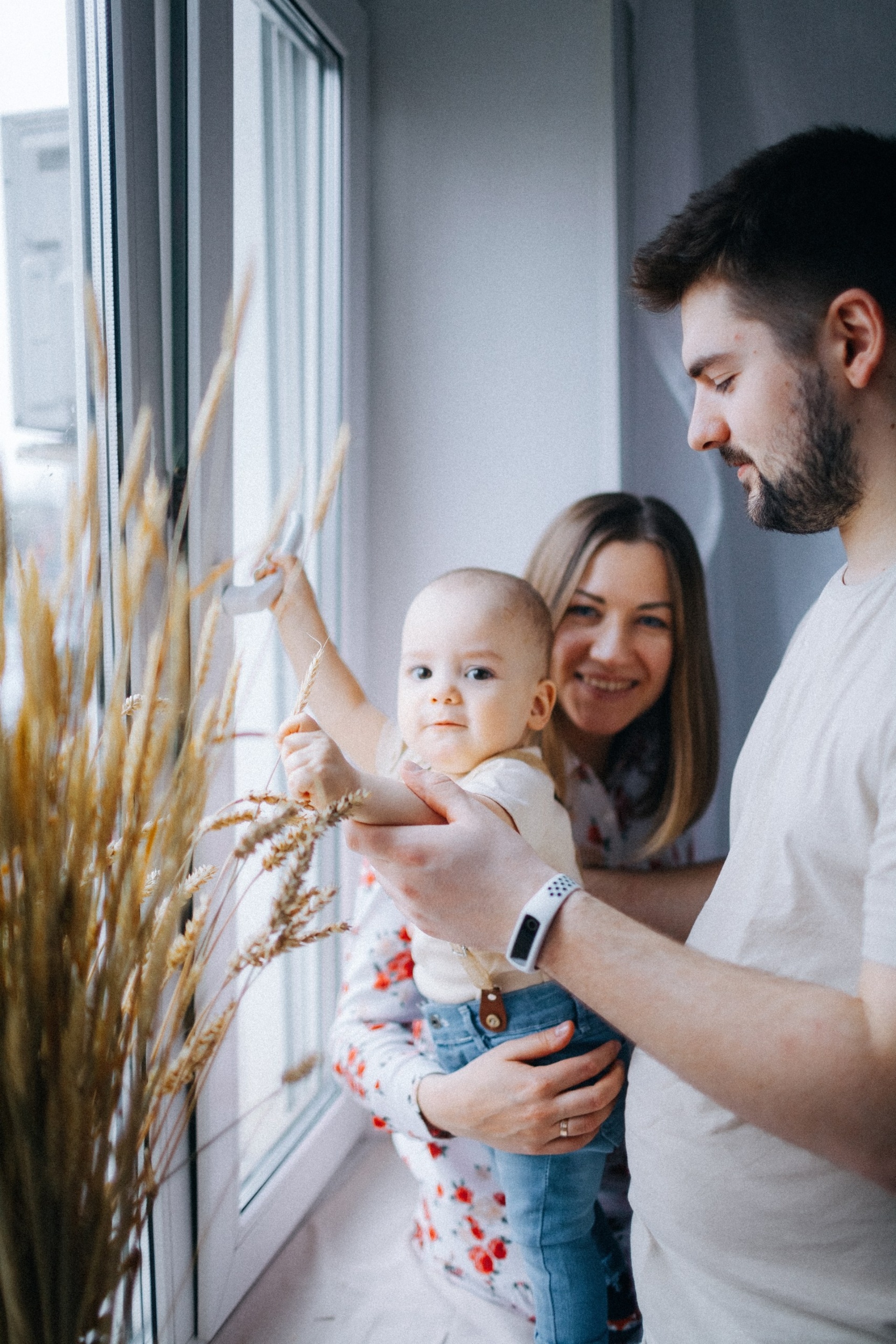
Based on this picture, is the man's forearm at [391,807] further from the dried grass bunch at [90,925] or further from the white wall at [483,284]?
the white wall at [483,284]

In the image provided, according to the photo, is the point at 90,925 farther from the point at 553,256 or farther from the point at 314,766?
the point at 553,256

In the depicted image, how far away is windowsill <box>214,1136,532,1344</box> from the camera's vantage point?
1.43 m

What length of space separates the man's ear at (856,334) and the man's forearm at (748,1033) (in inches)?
25.8

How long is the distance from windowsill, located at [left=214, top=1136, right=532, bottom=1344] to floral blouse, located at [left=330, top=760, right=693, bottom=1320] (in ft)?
0.12

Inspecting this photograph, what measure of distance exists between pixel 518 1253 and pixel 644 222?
1.87m

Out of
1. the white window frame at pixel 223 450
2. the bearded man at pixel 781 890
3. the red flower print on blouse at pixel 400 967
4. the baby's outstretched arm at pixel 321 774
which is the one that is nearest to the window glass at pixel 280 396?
the white window frame at pixel 223 450

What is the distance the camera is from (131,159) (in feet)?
3.72

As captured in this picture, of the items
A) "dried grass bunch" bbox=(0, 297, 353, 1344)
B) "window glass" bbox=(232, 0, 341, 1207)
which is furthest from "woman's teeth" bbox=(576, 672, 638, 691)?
"dried grass bunch" bbox=(0, 297, 353, 1344)

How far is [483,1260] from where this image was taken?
149cm

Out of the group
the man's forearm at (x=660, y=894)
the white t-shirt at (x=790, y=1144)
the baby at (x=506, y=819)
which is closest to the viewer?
the white t-shirt at (x=790, y=1144)

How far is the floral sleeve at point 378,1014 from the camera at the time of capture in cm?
142

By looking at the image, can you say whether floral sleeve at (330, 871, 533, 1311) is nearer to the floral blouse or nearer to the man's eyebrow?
the floral blouse

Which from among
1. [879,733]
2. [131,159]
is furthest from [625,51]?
[879,733]

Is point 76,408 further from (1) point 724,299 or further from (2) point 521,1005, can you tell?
(2) point 521,1005
